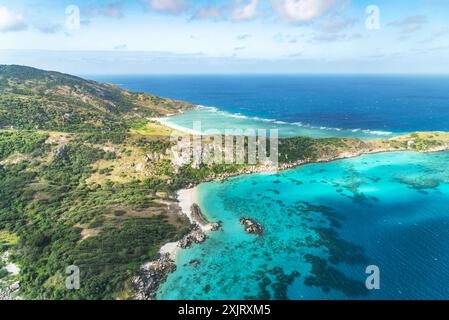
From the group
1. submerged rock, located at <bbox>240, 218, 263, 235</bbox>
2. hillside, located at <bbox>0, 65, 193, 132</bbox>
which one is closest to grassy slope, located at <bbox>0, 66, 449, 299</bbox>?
hillside, located at <bbox>0, 65, 193, 132</bbox>

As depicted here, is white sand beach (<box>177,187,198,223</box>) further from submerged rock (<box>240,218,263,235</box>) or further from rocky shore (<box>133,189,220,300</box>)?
submerged rock (<box>240,218,263,235</box>)

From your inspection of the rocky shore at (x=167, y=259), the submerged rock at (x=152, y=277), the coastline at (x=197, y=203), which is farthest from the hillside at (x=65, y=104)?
the submerged rock at (x=152, y=277)

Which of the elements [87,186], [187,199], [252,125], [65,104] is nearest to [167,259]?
[187,199]

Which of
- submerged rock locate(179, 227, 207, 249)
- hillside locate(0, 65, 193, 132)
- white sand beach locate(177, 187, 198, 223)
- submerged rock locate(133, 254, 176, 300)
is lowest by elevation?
submerged rock locate(133, 254, 176, 300)

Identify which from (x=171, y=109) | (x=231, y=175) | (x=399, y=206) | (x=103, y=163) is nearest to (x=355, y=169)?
(x=399, y=206)

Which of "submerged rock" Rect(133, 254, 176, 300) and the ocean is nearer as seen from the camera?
"submerged rock" Rect(133, 254, 176, 300)

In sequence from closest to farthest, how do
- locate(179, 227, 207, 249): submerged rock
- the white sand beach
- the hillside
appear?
1. locate(179, 227, 207, 249): submerged rock
2. the white sand beach
3. the hillside
